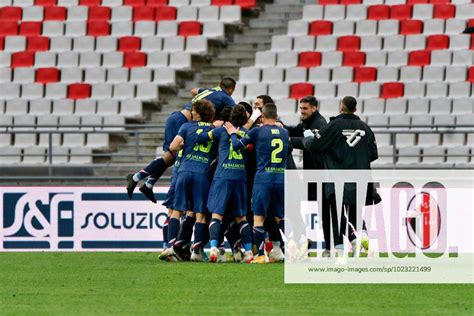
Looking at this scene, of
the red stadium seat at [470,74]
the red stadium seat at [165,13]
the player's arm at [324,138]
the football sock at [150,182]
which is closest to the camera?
the player's arm at [324,138]

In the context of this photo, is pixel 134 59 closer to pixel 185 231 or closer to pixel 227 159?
pixel 185 231

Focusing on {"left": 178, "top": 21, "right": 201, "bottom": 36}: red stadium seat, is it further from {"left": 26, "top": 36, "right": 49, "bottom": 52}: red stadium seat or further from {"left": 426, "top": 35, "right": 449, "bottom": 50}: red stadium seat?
{"left": 426, "top": 35, "right": 449, "bottom": 50}: red stadium seat

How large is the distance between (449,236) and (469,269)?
4.11m

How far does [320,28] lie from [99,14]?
5.06 metres

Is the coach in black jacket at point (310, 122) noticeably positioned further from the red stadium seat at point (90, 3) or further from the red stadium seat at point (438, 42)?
the red stadium seat at point (90, 3)

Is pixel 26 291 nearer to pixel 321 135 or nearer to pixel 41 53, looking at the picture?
pixel 321 135

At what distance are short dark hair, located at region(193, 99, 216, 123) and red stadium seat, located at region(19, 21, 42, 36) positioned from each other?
1353 centimetres

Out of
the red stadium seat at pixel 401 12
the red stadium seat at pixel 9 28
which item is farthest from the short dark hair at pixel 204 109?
the red stadium seat at pixel 9 28

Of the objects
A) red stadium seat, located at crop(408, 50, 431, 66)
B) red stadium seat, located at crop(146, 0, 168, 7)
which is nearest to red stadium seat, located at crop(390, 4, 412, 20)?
red stadium seat, located at crop(408, 50, 431, 66)

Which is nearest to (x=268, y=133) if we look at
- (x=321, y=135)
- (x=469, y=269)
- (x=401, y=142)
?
(x=321, y=135)

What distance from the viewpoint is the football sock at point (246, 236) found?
14916mm

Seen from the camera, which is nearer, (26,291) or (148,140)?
(26,291)

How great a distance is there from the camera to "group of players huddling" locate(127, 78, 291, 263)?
1464 centimetres

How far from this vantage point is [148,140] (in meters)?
24.2
